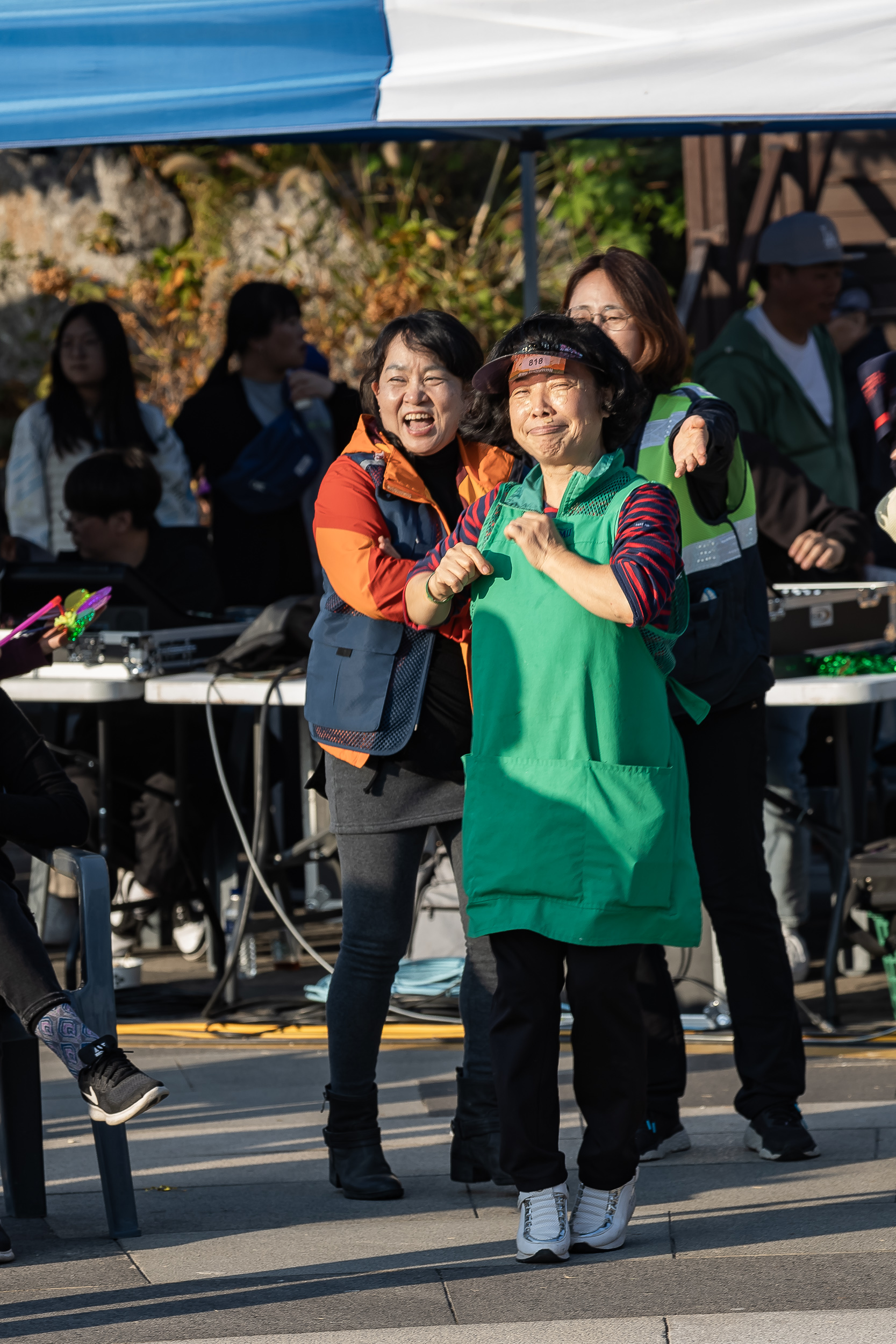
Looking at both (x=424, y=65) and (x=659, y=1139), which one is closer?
(x=659, y=1139)

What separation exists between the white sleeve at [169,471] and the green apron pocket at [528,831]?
317 centimetres

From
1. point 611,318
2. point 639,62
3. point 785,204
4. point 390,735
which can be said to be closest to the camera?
point 390,735

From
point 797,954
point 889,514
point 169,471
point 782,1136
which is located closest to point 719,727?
point 889,514

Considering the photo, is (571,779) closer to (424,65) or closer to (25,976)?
(25,976)

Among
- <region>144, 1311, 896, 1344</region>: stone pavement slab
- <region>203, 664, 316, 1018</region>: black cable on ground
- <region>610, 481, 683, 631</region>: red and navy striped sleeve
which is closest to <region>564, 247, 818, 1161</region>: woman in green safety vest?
<region>610, 481, 683, 631</region>: red and navy striped sleeve

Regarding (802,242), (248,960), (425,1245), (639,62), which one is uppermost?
(639,62)

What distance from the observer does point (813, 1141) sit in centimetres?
360

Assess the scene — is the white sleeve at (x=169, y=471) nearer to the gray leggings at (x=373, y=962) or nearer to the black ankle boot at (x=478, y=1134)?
the gray leggings at (x=373, y=962)

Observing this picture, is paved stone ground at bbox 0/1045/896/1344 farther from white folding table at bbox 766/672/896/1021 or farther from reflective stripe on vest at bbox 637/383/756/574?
reflective stripe on vest at bbox 637/383/756/574

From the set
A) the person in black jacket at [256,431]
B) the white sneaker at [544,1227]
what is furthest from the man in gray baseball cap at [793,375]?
the white sneaker at [544,1227]

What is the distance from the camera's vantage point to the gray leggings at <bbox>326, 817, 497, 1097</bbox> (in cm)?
344

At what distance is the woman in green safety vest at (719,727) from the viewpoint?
11.5ft

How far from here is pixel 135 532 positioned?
547cm

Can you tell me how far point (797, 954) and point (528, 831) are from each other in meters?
2.14
